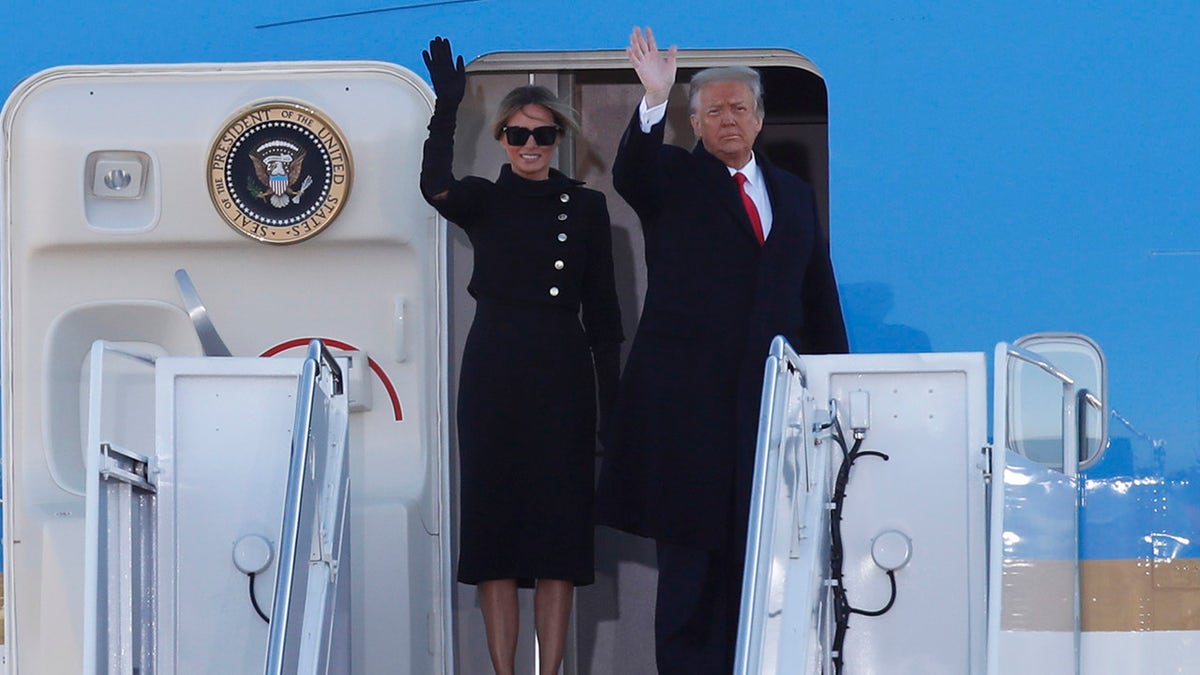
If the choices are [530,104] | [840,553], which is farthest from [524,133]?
[840,553]

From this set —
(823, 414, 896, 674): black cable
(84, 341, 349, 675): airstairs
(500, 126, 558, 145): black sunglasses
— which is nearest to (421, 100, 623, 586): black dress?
(500, 126, 558, 145): black sunglasses

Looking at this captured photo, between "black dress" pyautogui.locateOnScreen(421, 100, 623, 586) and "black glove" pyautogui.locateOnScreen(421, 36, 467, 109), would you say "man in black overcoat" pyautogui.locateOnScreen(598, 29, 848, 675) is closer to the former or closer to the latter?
"black dress" pyautogui.locateOnScreen(421, 100, 623, 586)

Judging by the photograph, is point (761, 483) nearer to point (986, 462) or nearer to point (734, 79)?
point (986, 462)

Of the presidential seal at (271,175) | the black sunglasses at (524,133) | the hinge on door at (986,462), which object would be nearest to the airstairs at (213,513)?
the presidential seal at (271,175)

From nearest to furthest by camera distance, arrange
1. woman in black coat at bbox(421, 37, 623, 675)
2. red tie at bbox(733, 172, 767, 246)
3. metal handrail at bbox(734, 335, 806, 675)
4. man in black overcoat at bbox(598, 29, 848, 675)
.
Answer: metal handrail at bbox(734, 335, 806, 675)
man in black overcoat at bbox(598, 29, 848, 675)
red tie at bbox(733, 172, 767, 246)
woman in black coat at bbox(421, 37, 623, 675)

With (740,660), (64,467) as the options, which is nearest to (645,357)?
(740,660)

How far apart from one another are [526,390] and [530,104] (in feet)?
2.21

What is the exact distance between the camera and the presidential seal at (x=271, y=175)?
4098mm

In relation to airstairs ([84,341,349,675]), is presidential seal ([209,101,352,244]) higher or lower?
higher

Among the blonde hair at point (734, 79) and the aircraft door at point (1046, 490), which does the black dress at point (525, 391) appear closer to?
the blonde hair at point (734, 79)

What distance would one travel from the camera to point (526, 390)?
162 inches

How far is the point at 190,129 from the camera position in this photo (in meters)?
4.11

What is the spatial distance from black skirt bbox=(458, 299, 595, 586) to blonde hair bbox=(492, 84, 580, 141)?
43 cm

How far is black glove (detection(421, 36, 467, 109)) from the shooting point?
12.8 ft
